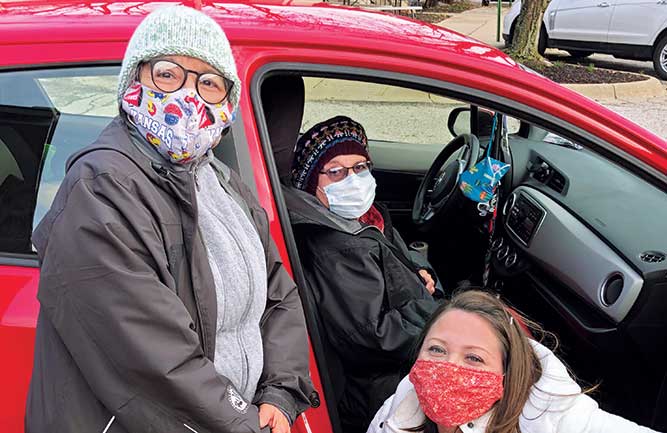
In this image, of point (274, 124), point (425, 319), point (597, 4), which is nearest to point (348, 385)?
point (425, 319)

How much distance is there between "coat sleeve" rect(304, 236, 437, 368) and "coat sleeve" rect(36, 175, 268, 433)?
2.55 feet

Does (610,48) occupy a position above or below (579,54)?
above

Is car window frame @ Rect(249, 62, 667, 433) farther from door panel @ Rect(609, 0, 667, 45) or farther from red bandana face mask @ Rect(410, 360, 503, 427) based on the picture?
door panel @ Rect(609, 0, 667, 45)

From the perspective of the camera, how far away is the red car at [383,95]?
5.12 feet

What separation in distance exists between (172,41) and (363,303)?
96cm

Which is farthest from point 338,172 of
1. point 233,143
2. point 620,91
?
point 620,91

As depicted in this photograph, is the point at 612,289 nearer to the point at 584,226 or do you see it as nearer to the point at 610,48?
the point at 584,226

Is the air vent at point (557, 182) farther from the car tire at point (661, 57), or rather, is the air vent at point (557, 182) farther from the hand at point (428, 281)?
the car tire at point (661, 57)

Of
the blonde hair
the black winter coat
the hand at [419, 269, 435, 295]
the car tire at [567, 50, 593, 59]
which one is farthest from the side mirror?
the car tire at [567, 50, 593, 59]

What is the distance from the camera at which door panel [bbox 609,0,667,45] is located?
10297mm

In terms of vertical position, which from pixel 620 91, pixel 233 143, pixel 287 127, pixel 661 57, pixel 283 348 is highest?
pixel 233 143

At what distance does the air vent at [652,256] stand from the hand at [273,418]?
50.9 inches

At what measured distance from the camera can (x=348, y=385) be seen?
2.04 m

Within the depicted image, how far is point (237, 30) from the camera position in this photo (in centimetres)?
168
